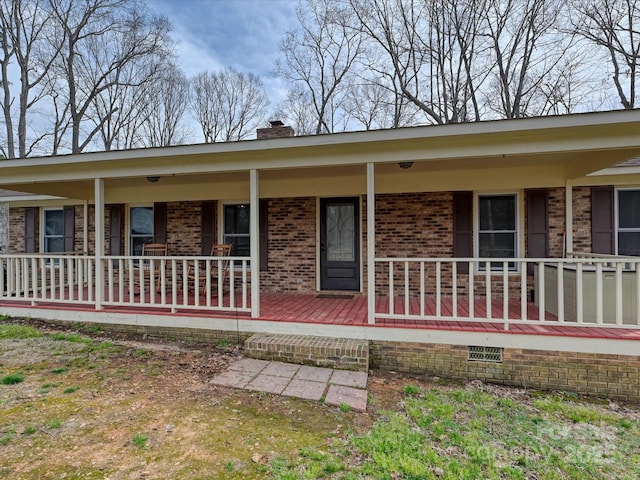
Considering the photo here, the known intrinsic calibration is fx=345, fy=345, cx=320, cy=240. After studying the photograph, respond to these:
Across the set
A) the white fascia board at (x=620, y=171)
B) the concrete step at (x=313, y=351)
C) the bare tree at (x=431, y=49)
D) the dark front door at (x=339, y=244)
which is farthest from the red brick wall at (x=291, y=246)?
the bare tree at (x=431, y=49)

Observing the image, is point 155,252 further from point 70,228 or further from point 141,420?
point 141,420

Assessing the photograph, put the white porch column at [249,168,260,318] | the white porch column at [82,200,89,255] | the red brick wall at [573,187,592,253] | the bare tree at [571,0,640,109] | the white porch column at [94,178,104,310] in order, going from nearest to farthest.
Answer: the white porch column at [249,168,260,318] < the white porch column at [94,178,104,310] < the red brick wall at [573,187,592,253] < the white porch column at [82,200,89,255] < the bare tree at [571,0,640,109]

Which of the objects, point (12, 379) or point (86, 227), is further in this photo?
point (86, 227)

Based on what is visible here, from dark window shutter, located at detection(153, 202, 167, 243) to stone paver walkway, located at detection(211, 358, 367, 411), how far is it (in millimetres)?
4192

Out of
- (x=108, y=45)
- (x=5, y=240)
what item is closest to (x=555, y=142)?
(x=5, y=240)

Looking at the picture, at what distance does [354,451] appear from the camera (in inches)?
98.8

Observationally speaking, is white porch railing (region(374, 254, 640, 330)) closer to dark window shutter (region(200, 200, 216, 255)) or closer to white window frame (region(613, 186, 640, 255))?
white window frame (region(613, 186, 640, 255))

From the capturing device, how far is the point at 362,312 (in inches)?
193

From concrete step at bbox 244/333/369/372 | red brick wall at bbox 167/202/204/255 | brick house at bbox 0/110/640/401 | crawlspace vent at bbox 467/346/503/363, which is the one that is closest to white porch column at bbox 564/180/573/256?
brick house at bbox 0/110/640/401

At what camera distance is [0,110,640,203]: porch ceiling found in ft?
12.4

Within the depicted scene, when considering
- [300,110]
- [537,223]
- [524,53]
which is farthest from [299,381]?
[300,110]

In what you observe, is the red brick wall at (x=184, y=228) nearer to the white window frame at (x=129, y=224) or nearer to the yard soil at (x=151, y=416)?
the white window frame at (x=129, y=224)

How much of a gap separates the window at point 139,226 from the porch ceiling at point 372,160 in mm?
485

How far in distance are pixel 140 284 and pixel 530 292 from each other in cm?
617
